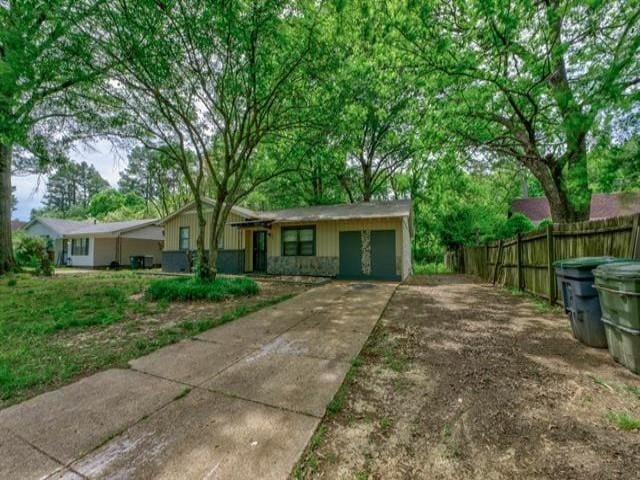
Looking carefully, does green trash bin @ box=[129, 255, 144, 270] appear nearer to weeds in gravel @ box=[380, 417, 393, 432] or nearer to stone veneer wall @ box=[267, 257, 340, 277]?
stone veneer wall @ box=[267, 257, 340, 277]

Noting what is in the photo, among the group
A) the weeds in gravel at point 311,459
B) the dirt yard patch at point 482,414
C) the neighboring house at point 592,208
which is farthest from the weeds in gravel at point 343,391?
the neighboring house at point 592,208

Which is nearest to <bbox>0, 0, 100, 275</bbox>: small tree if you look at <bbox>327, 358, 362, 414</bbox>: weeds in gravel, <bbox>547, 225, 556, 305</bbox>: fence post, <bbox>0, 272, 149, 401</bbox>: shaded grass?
<bbox>0, 272, 149, 401</bbox>: shaded grass

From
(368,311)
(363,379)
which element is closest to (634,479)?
(363,379)

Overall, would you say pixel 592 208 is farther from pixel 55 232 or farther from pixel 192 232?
pixel 55 232

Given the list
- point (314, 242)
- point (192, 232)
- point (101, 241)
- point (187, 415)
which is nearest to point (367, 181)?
point (314, 242)

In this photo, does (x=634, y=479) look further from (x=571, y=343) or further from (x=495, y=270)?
(x=495, y=270)

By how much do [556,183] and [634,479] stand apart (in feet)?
25.3

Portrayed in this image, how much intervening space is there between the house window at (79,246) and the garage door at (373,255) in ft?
62.9

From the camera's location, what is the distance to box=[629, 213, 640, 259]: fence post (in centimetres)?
393

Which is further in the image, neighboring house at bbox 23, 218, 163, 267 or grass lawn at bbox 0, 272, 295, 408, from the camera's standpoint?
neighboring house at bbox 23, 218, 163, 267

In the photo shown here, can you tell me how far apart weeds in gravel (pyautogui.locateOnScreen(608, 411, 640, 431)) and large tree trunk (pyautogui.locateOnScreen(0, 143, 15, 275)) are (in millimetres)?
17111

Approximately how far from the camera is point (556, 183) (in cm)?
742

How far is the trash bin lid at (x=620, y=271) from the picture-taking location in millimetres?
2832

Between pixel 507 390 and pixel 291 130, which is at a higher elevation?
pixel 291 130
